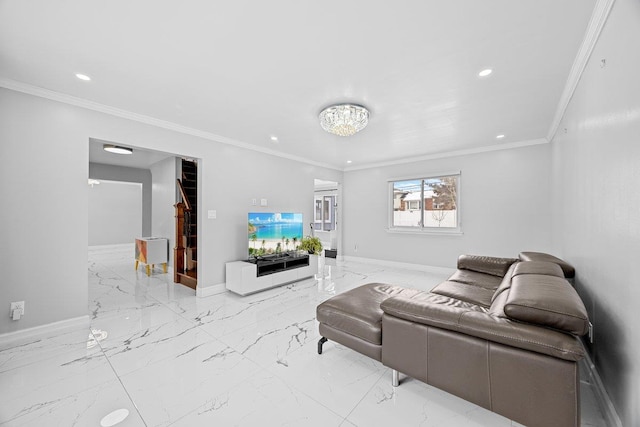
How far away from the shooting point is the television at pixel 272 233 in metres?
4.23

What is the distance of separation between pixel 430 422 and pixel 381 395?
1.10ft

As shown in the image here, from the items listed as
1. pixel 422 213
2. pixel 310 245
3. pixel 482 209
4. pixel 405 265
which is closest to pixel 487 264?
pixel 482 209

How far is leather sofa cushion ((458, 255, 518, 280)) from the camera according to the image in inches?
120

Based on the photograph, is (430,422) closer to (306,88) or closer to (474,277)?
(474,277)

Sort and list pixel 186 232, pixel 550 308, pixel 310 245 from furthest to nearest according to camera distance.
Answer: pixel 310 245 < pixel 186 232 < pixel 550 308

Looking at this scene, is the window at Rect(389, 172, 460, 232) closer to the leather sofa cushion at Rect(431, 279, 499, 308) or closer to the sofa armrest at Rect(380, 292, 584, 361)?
the leather sofa cushion at Rect(431, 279, 499, 308)

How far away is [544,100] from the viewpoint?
285 centimetres

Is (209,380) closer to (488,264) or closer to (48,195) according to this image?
(48,195)

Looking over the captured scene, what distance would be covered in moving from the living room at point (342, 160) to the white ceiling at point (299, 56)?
0.03m

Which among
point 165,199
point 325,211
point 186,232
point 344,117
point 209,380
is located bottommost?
point 209,380

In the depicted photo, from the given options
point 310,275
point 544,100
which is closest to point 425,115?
point 544,100

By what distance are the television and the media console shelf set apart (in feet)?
0.51

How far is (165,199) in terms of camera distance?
5469 mm

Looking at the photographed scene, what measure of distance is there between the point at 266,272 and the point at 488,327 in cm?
332
